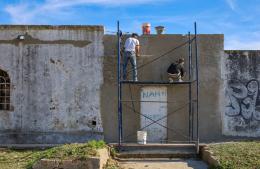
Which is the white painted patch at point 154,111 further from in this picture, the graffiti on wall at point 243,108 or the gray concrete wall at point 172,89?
the graffiti on wall at point 243,108

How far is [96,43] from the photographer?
17.3 meters

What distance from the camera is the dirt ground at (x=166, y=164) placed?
13281mm

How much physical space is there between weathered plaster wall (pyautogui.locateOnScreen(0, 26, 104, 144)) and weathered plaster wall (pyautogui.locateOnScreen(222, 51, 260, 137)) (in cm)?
445

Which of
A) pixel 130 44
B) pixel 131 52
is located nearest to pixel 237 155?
pixel 131 52

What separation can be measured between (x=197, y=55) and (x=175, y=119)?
7.77 ft

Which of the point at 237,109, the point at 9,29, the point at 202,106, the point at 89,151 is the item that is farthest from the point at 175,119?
the point at 9,29

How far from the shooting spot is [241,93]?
57.1 feet

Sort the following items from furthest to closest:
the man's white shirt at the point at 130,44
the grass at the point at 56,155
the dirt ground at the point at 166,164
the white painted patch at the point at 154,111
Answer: the white painted patch at the point at 154,111 → the man's white shirt at the point at 130,44 → the dirt ground at the point at 166,164 → the grass at the point at 56,155

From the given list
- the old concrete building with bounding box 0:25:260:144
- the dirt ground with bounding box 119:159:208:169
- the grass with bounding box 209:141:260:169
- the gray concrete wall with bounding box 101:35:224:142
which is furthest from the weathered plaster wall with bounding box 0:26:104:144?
the grass with bounding box 209:141:260:169

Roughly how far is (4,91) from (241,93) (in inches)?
327

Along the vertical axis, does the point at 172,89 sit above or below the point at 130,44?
below

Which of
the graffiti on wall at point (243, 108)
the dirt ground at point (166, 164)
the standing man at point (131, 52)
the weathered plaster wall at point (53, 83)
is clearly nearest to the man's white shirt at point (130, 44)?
the standing man at point (131, 52)

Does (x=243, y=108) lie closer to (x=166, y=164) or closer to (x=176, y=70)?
(x=176, y=70)

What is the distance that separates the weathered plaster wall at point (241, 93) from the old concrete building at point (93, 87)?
0.03m
